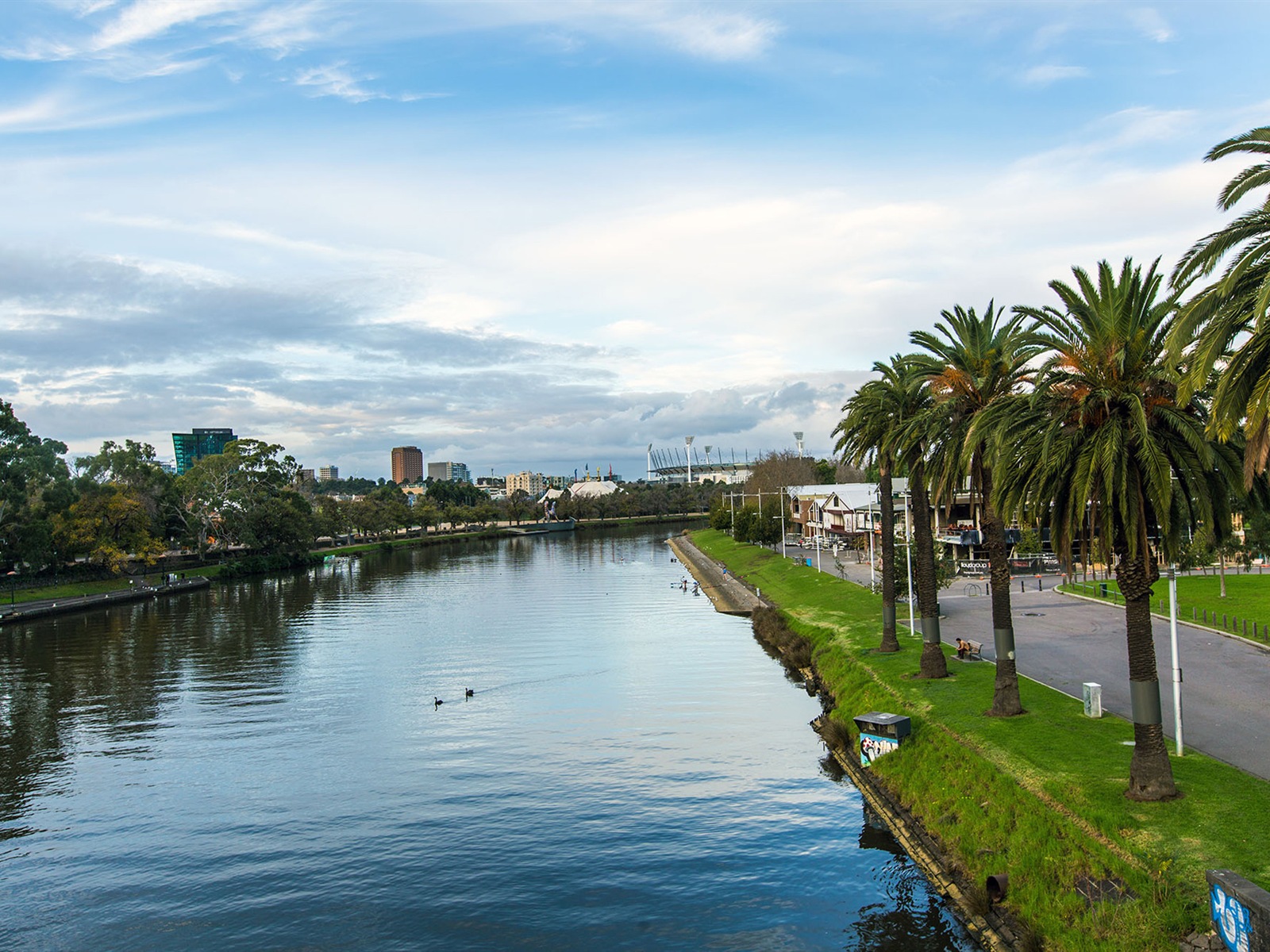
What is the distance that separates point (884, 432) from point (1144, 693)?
20.3 metres

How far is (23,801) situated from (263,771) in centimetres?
817

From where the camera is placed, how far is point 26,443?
99938 mm

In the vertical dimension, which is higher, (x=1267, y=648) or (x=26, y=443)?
(x=26, y=443)

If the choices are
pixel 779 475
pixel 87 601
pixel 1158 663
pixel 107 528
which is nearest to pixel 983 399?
pixel 1158 663

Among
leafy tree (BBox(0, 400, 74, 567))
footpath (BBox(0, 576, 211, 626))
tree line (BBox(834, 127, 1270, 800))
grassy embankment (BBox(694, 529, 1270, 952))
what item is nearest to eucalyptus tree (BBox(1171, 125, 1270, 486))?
tree line (BBox(834, 127, 1270, 800))

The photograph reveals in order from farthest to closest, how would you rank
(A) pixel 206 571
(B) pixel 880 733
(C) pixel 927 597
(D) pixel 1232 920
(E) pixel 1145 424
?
(A) pixel 206 571 → (C) pixel 927 597 → (B) pixel 880 733 → (E) pixel 1145 424 → (D) pixel 1232 920

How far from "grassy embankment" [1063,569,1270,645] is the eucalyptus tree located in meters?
24.8

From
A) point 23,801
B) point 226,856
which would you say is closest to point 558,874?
point 226,856

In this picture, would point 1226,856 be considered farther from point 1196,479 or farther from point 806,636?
point 806,636

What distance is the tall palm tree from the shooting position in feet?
123

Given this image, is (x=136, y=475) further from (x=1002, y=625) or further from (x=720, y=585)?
(x=1002, y=625)

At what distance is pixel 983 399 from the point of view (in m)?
29.4

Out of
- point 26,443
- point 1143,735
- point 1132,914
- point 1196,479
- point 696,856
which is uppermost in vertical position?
point 26,443

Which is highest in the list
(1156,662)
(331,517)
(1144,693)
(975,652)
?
(331,517)
